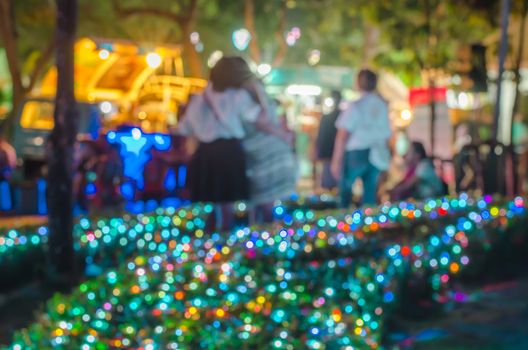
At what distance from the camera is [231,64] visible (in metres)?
7.36

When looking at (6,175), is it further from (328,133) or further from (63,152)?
(63,152)

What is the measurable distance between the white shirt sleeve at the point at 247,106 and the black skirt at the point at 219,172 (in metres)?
0.20

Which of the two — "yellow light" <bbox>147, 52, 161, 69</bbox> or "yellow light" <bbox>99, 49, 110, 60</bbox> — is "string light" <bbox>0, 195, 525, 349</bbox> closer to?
"yellow light" <bbox>99, 49, 110, 60</bbox>

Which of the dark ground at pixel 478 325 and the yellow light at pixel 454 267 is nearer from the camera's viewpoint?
the dark ground at pixel 478 325

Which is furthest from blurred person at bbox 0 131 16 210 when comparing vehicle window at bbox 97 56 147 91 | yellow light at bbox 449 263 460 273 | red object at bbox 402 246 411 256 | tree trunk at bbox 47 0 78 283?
red object at bbox 402 246 411 256

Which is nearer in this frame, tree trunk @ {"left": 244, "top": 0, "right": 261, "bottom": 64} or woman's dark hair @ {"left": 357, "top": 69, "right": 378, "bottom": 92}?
woman's dark hair @ {"left": 357, "top": 69, "right": 378, "bottom": 92}

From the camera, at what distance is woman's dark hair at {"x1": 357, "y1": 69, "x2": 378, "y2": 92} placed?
9562 mm

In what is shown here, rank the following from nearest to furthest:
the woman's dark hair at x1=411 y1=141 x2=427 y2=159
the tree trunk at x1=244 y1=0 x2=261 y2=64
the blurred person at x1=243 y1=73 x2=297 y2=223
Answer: the blurred person at x1=243 y1=73 x2=297 y2=223, the woman's dark hair at x1=411 y1=141 x2=427 y2=159, the tree trunk at x1=244 y1=0 x2=261 y2=64

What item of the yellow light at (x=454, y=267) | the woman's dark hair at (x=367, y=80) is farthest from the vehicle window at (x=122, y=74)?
the yellow light at (x=454, y=267)

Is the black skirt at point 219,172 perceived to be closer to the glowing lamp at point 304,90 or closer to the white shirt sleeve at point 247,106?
the white shirt sleeve at point 247,106

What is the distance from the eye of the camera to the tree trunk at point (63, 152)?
747 cm

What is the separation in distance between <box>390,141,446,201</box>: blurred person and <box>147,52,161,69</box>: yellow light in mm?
9674

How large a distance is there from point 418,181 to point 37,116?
802 centimetres

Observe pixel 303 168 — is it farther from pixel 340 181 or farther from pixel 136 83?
pixel 340 181
